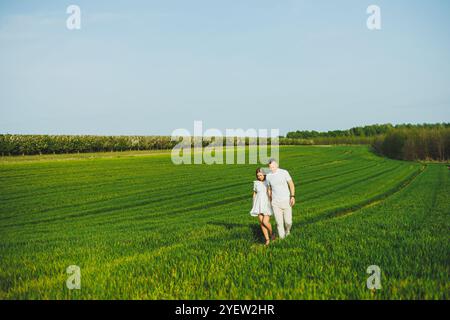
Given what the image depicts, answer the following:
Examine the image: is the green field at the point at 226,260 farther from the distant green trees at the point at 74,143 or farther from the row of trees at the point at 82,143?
the row of trees at the point at 82,143

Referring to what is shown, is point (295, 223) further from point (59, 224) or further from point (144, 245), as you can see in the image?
point (59, 224)

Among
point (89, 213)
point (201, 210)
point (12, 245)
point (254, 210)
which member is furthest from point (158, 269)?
point (89, 213)

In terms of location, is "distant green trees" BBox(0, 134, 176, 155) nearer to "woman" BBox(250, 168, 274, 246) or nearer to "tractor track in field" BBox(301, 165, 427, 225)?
"tractor track in field" BBox(301, 165, 427, 225)

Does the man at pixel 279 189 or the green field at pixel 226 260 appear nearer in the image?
the green field at pixel 226 260

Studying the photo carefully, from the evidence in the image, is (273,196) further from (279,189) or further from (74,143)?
(74,143)

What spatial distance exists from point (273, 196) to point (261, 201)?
39 centimetres

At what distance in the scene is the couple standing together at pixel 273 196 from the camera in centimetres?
1104

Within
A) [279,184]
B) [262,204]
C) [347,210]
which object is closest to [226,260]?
[262,204]

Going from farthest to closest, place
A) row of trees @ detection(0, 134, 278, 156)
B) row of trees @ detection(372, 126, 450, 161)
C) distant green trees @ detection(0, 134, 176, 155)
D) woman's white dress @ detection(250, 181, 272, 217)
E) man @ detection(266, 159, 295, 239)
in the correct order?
row of trees @ detection(372, 126, 450, 161) < row of trees @ detection(0, 134, 278, 156) < distant green trees @ detection(0, 134, 176, 155) < woman's white dress @ detection(250, 181, 272, 217) < man @ detection(266, 159, 295, 239)

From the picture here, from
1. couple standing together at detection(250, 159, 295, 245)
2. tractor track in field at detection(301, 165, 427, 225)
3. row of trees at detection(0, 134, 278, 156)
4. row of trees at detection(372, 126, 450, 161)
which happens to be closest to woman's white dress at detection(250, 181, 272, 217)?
couple standing together at detection(250, 159, 295, 245)

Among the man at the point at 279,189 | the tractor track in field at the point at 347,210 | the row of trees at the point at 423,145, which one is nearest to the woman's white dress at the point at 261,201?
the man at the point at 279,189

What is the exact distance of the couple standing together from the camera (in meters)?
11.0

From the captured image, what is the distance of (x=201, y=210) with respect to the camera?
24.7 metres

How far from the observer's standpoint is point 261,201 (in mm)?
11211
